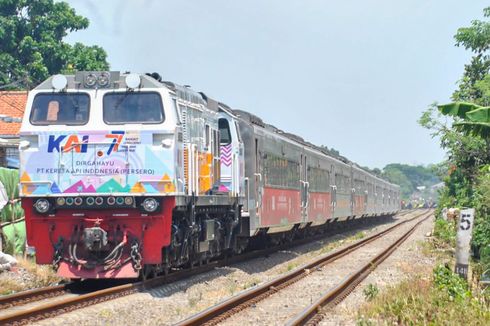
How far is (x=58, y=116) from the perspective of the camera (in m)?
12.1

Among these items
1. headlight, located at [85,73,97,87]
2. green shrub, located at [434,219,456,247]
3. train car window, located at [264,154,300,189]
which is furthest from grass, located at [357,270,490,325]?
green shrub, located at [434,219,456,247]

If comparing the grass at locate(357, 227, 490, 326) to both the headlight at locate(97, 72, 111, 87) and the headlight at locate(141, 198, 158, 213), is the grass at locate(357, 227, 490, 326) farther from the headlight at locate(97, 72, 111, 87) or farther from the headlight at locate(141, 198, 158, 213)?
the headlight at locate(97, 72, 111, 87)

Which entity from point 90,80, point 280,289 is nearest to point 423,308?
point 280,289

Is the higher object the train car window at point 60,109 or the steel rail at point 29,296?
the train car window at point 60,109

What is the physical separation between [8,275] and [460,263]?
7.78m

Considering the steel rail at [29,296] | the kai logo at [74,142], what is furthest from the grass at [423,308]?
the steel rail at [29,296]

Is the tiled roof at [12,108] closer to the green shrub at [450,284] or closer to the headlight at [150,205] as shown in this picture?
the headlight at [150,205]

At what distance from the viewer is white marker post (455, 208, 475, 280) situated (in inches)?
456

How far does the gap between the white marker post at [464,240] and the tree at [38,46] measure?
28635 millimetres

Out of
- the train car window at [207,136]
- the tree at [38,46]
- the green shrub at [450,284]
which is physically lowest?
the green shrub at [450,284]

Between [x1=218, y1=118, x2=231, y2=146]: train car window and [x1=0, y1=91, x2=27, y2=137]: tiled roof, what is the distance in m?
15.0

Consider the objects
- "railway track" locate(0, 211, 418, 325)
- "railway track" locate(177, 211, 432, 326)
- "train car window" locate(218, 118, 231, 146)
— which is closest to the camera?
"railway track" locate(0, 211, 418, 325)

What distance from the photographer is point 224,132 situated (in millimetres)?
16188

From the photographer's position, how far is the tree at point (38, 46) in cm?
3794
